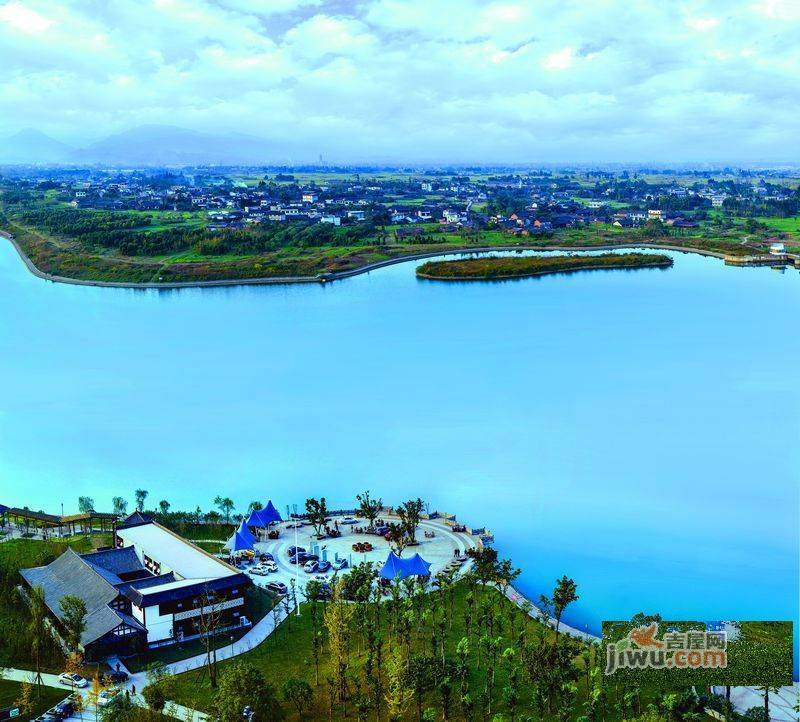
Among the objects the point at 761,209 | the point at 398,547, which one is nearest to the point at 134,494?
the point at 398,547

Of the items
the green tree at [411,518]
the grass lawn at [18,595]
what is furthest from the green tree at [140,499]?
the green tree at [411,518]

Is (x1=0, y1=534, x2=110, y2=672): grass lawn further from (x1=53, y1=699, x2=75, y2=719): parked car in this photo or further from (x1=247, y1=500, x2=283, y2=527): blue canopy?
(x1=247, y1=500, x2=283, y2=527): blue canopy

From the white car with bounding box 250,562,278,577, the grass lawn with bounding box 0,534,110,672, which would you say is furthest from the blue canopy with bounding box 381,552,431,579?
the grass lawn with bounding box 0,534,110,672

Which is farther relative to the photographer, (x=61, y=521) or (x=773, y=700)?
(x=61, y=521)

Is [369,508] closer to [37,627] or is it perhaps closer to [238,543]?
[238,543]

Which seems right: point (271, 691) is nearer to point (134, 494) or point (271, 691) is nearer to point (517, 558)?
point (517, 558)

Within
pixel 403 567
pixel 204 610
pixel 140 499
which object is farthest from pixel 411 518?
pixel 140 499
